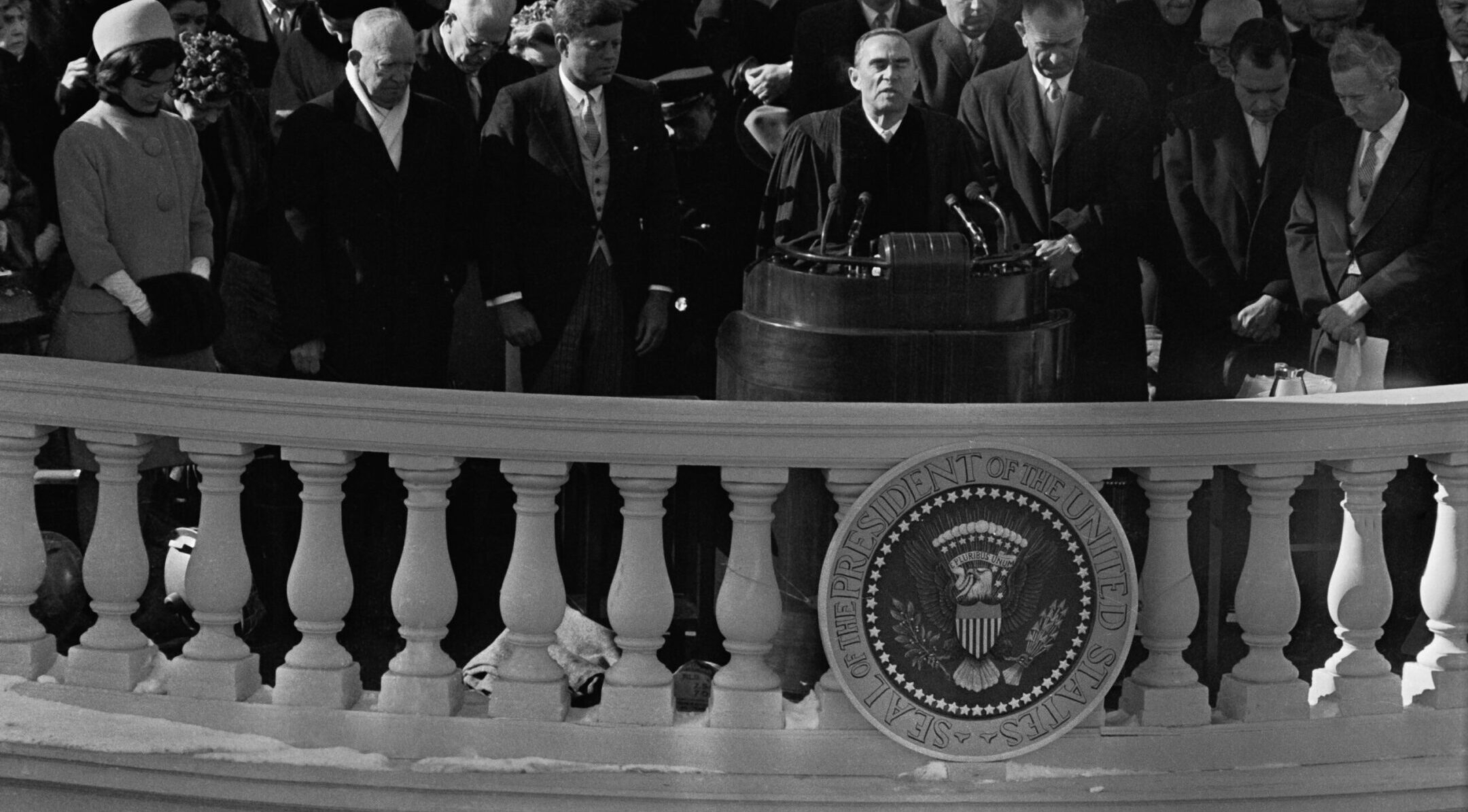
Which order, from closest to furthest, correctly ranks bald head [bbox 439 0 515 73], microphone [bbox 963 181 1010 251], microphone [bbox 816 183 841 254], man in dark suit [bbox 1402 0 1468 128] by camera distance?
microphone [bbox 963 181 1010 251] < microphone [bbox 816 183 841 254] < bald head [bbox 439 0 515 73] < man in dark suit [bbox 1402 0 1468 128]

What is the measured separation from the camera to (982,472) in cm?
406

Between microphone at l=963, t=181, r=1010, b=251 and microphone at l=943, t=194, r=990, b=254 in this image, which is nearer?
microphone at l=943, t=194, r=990, b=254

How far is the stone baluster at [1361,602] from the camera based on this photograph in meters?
4.19

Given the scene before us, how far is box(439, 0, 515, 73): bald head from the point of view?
626 centimetres

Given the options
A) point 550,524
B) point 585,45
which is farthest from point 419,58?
point 550,524

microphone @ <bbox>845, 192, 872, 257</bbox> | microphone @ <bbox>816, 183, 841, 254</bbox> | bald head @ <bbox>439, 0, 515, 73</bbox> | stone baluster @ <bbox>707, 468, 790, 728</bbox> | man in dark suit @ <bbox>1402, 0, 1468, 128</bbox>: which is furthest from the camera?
man in dark suit @ <bbox>1402, 0, 1468, 128</bbox>

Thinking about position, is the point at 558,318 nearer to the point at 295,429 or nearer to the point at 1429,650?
the point at 295,429

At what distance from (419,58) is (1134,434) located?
3.09m

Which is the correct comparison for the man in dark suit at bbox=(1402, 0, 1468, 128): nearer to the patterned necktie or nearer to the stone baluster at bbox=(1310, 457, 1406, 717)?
the patterned necktie

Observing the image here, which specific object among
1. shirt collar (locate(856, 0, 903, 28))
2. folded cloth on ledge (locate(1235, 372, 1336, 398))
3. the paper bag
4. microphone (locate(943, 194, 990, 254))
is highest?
shirt collar (locate(856, 0, 903, 28))

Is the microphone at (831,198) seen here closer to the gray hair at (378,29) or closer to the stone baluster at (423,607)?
the gray hair at (378,29)

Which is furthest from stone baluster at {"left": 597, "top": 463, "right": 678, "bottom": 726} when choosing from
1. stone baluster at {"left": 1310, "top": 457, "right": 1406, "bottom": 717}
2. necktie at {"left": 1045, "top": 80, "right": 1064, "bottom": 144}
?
necktie at {"left": 1045, "top": 80, "right": 1064, "bottom": 144}

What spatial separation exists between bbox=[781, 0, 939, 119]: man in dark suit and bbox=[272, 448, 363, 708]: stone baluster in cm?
261

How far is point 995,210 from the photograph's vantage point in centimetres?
553
